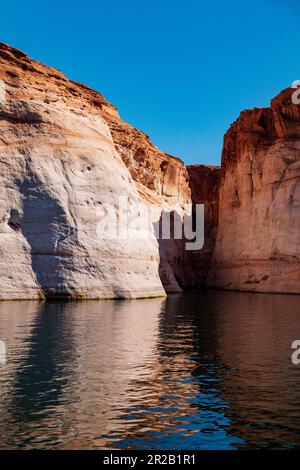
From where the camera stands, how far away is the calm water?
5.68 m

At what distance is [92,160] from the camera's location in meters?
27.8

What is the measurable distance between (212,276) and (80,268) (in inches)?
1170

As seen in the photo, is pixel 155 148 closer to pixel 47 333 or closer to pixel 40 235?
pixel 40 235

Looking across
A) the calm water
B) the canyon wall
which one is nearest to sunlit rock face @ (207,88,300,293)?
the canyon wall

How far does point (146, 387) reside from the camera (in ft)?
25.6

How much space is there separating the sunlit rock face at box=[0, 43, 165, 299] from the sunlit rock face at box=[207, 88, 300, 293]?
549 inches

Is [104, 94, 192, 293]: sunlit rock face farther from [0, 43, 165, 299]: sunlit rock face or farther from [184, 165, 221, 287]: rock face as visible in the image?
[0, 43, 165, 299]: sunlit rock face

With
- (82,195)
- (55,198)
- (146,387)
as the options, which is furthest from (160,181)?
(146,387)

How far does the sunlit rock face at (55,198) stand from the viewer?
24156mm

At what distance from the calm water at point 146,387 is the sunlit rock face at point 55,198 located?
967 cm

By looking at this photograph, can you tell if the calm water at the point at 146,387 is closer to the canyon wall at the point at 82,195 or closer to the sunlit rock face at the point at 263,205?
the canyon wall at the point at 82,195

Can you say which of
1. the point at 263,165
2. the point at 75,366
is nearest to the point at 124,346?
the point at 75,366

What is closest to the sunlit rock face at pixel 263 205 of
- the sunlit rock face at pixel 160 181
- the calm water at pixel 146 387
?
the sunlit rock face at pixel 160 181

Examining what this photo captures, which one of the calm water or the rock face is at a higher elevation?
the rock face
